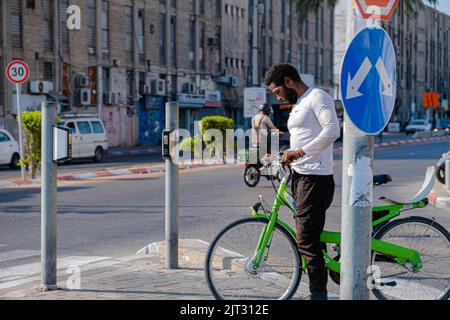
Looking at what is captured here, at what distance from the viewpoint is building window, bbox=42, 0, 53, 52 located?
41156 mm

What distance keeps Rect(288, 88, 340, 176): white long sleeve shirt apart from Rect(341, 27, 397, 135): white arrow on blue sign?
3.34ft

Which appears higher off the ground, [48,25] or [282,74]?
[48,25]

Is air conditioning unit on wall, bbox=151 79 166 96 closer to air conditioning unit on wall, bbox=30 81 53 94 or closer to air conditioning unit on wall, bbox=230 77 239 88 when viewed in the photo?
air conditioning unit on wall, bbox=230 77 239 88

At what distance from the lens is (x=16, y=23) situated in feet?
129

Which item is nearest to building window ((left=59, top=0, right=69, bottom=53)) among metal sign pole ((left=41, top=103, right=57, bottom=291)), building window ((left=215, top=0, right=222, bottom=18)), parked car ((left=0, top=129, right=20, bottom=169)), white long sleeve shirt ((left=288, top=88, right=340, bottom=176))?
parked car ((left=0, top=129, right=20, bottom=169))

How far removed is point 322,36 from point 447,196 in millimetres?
60121

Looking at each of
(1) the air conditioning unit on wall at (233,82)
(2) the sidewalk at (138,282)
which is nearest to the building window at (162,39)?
(1) the air conditioning unit on wall at (233,82)

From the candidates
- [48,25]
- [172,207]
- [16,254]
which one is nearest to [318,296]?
[172,207]

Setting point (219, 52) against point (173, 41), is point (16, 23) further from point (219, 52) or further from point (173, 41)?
point (219, 52)

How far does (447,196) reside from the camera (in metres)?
16.0

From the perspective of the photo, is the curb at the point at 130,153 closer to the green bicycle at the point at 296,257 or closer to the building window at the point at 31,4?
the building window at the point at 31,4

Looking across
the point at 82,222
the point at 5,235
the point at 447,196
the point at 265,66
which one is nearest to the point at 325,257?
the point at 5,235

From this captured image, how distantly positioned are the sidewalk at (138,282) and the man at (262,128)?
31.3 feet

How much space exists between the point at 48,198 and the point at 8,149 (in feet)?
74.5
